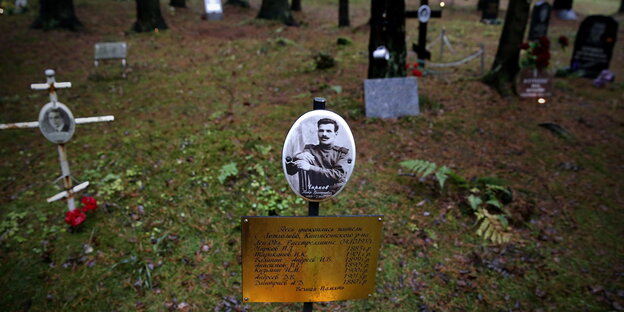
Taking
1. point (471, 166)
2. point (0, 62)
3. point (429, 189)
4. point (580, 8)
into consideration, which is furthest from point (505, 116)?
point (580, 8)

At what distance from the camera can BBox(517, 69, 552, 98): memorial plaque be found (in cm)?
1019

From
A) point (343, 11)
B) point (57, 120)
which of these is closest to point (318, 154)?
point (57, 120)

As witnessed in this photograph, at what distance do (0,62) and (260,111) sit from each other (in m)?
10.5

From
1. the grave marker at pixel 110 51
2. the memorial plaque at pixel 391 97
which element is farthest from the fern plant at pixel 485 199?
the grave marker at pixel 110 51

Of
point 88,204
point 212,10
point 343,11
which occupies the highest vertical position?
point 212,10

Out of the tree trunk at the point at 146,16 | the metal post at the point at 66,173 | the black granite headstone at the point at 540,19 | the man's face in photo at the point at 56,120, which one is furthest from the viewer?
the tree trunk at the point at 146,16

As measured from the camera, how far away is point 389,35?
30.1 ft

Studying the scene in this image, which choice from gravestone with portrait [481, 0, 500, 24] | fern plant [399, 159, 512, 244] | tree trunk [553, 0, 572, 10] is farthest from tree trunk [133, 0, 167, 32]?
tree trunk [553, 0, 572, 10]

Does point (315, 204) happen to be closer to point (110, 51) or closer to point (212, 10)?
point (110, 51)

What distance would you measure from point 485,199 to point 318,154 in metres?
4.21

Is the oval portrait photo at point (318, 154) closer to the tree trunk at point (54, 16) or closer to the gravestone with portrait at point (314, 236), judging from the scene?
the gravestone with portrait at point (314, 236)

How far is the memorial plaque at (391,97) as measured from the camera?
901 cm

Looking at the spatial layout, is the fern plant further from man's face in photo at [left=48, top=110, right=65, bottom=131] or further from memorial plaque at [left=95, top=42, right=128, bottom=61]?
memorial plaque at [left=95, top=42, right=128, bottom=61]

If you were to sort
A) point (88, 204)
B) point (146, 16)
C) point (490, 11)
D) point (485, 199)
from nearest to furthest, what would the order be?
point (88, 204), point (485, 199), point (146, 16), point (490, 11)
